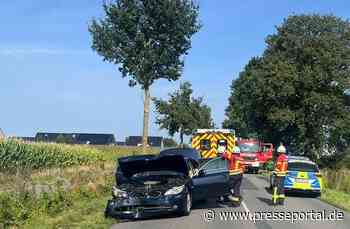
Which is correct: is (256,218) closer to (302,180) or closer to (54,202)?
(54,202)

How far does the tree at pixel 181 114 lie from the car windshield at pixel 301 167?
4422cm

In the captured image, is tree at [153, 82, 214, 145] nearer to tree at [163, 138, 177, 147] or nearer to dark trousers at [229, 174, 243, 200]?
tree at [163, 138, 177, 147]

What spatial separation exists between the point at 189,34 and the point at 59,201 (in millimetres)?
24196

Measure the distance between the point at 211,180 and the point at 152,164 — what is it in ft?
6.40

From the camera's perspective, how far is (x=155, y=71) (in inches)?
1630

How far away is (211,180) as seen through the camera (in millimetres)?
20047

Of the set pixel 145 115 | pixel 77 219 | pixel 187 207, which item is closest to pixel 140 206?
pixel 187 207

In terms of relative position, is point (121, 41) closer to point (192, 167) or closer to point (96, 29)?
point (96, 29)

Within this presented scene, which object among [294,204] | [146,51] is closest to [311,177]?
[294,204]

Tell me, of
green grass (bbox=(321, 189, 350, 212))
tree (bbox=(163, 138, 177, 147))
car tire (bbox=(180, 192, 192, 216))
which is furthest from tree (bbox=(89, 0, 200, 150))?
tree (bbox=(163, 138, 177, 147))

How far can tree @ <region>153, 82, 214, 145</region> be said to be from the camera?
73000 millimetres

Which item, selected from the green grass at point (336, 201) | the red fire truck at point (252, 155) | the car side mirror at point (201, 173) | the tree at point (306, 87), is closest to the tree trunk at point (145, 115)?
the red fire truck at point (252, 155)

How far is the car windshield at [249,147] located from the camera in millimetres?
48906

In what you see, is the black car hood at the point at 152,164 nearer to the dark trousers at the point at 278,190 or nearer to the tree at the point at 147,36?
the dark trousers at the point at 278,190
